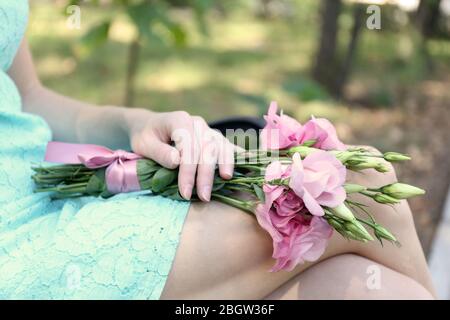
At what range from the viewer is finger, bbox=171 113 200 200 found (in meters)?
0.88

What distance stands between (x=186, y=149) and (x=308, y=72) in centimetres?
260

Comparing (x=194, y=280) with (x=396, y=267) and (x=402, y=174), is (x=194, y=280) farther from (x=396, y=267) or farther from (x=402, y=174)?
(x=402, y=174)

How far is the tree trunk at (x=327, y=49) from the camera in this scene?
10.0 ft

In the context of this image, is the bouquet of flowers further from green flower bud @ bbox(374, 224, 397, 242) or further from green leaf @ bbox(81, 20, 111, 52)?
green leaf @ bbox(81, 20, 111, 52)

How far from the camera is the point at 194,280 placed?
0.86 meters

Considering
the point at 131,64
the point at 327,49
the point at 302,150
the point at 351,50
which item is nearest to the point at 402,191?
the point at 302,150

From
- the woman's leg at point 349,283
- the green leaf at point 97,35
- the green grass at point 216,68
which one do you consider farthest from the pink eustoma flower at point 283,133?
the green grass at point 216,68

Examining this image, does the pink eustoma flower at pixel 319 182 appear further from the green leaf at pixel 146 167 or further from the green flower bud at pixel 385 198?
the green leaf at pixel 146 167

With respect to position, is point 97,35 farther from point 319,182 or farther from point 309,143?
point 319,182

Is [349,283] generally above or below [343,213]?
below

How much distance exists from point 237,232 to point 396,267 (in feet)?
0.96

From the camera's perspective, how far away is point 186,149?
2.97 ft

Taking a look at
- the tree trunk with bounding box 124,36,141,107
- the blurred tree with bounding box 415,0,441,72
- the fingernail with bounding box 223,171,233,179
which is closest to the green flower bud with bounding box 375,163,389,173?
the fingernail with bounding box 223,171,233,179

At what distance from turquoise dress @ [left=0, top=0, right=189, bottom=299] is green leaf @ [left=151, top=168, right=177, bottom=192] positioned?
0.06ft
